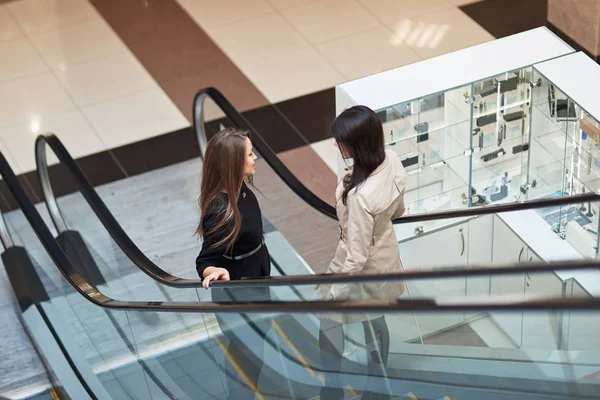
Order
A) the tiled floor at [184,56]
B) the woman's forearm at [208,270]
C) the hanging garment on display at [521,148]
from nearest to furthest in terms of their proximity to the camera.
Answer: the woman's forearm at [208,270]
the hanging garment on display at [521,148]
the tiled floor at [184,56]

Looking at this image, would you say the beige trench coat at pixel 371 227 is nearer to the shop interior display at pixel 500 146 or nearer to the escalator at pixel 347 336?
the escalator at pixel 347 336

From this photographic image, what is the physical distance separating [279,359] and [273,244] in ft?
8.97

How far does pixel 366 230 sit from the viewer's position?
398 cm

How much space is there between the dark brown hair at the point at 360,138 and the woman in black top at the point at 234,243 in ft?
1.39

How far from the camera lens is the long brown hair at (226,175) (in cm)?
394

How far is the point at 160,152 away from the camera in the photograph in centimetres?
823

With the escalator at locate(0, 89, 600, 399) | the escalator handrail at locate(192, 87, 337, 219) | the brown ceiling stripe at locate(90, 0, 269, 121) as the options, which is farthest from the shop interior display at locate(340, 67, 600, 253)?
the brown ceiling stripe at locate(90, 0, 269, 121)

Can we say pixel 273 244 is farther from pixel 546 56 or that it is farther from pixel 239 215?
pixel 239 215

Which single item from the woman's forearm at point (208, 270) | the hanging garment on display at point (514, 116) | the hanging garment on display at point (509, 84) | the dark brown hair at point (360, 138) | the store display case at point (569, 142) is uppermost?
the hanging garment on display at point (509, 84)

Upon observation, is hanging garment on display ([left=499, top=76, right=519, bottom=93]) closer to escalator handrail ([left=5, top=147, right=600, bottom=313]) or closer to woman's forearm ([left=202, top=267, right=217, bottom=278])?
woman's forearm ([left=202, top=267, right=217, bottom=278])

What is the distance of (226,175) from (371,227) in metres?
0.65

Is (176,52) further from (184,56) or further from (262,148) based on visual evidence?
(262,148)

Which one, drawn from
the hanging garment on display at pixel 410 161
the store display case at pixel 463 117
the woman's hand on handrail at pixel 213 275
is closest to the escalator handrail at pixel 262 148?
the store display case at pixel 463 117

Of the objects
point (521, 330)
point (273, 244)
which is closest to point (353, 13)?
point (273, 244)
